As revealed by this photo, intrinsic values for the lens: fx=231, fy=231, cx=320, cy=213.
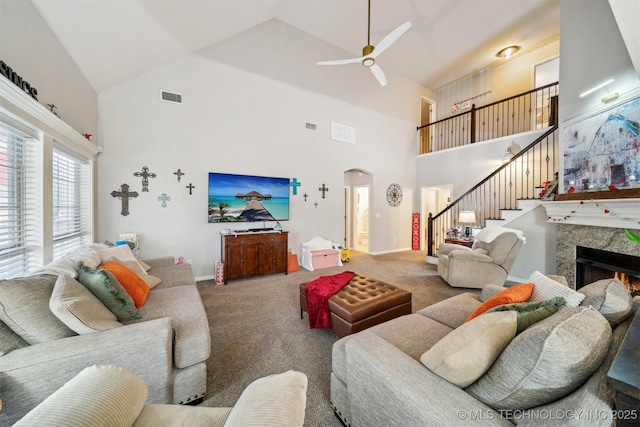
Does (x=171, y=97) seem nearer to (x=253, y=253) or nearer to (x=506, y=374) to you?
(x=253, y=253)

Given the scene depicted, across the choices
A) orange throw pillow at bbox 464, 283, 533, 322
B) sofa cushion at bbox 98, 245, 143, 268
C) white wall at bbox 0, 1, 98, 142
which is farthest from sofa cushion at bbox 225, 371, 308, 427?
white wall at bbox 0, 1, 98, 142

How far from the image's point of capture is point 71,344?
124cm

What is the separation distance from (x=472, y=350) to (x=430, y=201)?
771 centimetres

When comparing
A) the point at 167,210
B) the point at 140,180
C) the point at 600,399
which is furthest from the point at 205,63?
the point at 600,399

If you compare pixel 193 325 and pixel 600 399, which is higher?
pixel 600 399

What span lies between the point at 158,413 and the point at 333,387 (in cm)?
96

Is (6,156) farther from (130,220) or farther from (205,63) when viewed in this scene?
(205,63)

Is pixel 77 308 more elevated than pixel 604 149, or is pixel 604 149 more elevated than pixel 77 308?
pixel 604 149

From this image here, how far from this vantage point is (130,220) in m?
3.62

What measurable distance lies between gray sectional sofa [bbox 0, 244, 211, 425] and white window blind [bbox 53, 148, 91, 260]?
4.42 ft

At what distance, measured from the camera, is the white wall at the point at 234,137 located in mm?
3627

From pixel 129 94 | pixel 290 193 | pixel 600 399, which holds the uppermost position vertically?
pixel 129 94

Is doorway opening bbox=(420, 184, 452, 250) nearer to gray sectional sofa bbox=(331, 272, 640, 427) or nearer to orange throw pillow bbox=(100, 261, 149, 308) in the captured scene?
gray sectional sofa bbox=(331, 272, 640, 427)

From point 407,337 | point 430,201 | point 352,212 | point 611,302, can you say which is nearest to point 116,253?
point 407,337
